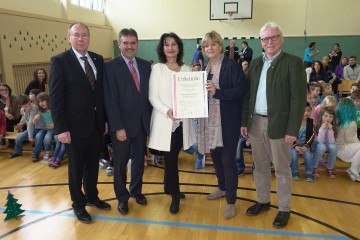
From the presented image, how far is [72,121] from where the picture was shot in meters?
3.01

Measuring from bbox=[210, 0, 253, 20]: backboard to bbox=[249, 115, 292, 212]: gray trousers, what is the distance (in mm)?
11334

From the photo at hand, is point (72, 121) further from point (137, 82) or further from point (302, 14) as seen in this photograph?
point (302, 14)

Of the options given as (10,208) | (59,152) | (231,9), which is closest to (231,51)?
(231,9)

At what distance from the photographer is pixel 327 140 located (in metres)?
4.50

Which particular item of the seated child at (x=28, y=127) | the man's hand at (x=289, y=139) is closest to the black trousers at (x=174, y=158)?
the man's hand at (x=289, y=139)

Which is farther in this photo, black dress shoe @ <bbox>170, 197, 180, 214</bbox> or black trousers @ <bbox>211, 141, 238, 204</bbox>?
black dress shoe @ <bbox>170, 197, 180, 214</bbox>

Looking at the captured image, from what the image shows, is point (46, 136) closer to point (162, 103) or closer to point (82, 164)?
point (82, 164)

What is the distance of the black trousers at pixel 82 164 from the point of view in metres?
3.10

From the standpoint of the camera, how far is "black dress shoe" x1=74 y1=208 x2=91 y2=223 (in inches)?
128

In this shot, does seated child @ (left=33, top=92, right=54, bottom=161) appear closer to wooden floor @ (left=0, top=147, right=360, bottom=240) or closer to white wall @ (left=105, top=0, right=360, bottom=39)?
wooden floor @ (left=0, top=147, right=360, bottom=240)

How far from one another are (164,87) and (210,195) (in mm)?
1537

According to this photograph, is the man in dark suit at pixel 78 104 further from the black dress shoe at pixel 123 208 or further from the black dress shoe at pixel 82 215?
the black dress shoe at pixel 123 208

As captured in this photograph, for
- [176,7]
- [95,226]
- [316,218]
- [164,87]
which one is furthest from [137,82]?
[176,7]

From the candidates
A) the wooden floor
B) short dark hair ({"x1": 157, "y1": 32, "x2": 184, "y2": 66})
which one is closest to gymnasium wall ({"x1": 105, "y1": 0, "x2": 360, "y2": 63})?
the wooden floor
